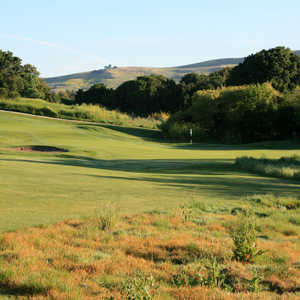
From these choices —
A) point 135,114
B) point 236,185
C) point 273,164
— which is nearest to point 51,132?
point 273,164

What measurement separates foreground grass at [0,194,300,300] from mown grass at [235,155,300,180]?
8.85m

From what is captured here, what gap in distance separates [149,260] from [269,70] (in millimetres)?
57451

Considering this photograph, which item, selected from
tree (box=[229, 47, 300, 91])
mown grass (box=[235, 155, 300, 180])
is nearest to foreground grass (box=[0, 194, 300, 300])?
mown grass (box=[235, 155, 300, 180])

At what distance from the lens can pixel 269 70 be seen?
61.3 meters

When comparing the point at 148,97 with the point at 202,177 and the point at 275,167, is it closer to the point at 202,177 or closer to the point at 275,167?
the point at 275,167

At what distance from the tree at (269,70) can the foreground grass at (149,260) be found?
52.7 metres

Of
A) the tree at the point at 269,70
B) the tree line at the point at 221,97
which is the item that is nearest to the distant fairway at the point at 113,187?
the tree line at the point at 221,97

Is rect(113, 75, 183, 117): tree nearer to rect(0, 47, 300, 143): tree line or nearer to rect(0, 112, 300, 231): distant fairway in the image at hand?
rect(0, 47, 300, 143): tree line

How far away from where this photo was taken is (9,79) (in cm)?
6562

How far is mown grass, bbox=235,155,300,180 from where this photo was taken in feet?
63.6

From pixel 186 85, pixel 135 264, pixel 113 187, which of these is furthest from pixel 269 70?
pixel 135 264

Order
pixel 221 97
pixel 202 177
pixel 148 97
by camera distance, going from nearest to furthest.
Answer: pixel 202 177
pixel 221 97
pixel 148 97

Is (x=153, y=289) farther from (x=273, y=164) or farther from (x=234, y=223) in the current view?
(x=273, y=164)

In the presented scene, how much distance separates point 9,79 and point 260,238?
61.7 m
